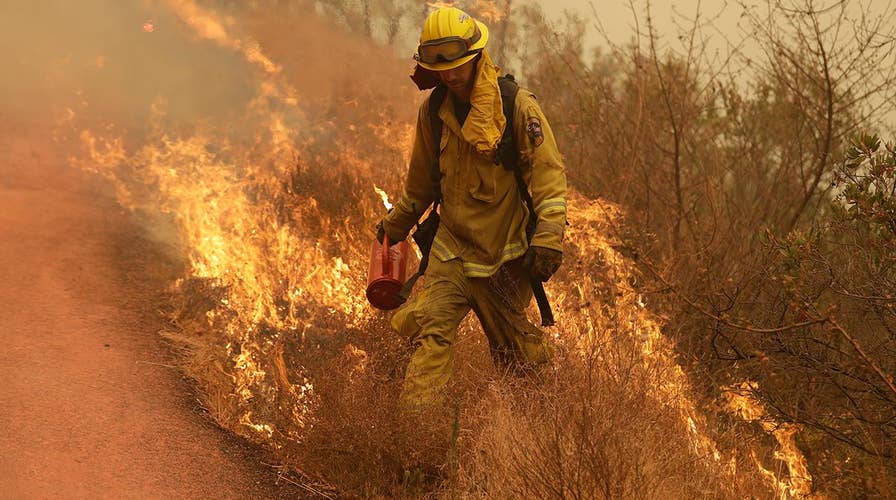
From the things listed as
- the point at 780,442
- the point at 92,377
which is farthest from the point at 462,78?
the point at 92,377

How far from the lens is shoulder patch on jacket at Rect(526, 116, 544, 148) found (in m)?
3.79

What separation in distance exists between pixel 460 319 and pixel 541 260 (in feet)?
1.63

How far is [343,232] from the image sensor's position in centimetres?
602

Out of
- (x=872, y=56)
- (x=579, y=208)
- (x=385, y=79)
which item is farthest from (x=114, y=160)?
(x=872, y=56)

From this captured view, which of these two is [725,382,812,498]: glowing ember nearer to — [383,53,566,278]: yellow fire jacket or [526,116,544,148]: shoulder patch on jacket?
[383,53,566,278]: yellow fire jacket

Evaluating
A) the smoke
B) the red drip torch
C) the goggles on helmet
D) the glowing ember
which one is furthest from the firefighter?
the smoke

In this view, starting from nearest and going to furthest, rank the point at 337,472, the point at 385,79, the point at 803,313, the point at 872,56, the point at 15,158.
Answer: the point at 803,313, the point at 337,472, the point at 872,56, the point at 15,158, the point at 385,79

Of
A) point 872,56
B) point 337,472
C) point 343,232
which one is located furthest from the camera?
point 343,232

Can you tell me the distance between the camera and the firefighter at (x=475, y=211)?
3732 millimetres

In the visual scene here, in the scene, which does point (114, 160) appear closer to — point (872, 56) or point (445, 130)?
point (445, 130)

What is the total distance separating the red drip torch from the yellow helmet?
918mm

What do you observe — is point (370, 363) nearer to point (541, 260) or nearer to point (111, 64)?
point (541, 260)

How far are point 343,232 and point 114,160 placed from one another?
3.73 metres

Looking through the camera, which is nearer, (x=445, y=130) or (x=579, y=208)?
(x=445, y=130)
